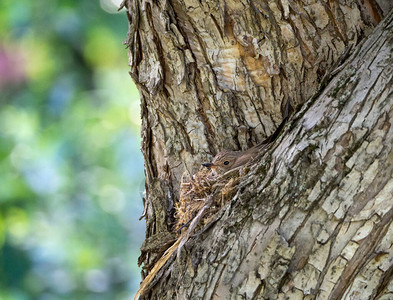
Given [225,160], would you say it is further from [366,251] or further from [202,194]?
[366,251]

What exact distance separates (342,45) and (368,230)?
821 millimetres

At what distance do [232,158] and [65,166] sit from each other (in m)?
3.70

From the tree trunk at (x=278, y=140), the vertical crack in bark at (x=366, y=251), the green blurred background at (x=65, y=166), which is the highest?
the green blurred background at (x=65, y=166)

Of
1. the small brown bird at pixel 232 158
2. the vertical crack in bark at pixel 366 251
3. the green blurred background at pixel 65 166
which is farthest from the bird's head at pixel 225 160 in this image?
the green blurred background at pixel 65 166

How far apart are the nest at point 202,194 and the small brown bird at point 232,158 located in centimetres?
3

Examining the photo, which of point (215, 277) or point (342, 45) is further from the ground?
point (342, 45)

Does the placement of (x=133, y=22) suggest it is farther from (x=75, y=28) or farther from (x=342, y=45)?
(x=75, y=28)

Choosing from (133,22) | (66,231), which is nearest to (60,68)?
(66,231)

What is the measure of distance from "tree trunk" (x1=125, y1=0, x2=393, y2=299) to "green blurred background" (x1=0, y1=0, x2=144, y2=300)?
3.12 m

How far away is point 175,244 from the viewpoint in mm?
2432

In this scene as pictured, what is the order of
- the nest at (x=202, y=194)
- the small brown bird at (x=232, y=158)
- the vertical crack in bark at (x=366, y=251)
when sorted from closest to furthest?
the vertical crack in bark at (x=366, y=251)
the nest at (x=202, y=194)
the small brown bird at (x=232, y=158)

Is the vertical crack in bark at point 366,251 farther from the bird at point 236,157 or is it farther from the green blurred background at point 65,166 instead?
the green blurred background at point 65,166

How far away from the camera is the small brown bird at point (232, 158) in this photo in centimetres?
250

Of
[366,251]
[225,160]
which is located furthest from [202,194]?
[366,251]
